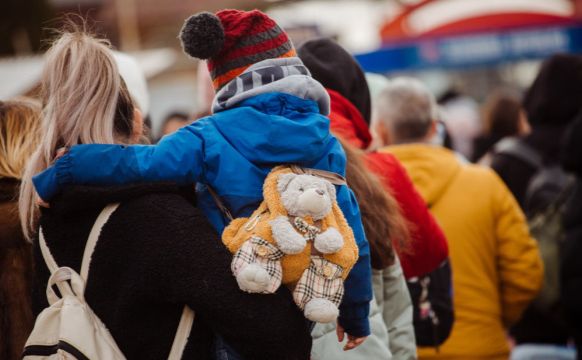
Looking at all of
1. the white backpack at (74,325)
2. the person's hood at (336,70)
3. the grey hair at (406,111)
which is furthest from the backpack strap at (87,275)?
the grey hair at (406,111)

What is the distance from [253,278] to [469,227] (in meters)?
2.25

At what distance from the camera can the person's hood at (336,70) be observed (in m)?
3.30

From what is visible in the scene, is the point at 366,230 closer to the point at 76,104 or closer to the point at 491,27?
the point at 76,104

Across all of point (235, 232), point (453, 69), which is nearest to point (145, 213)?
point (235, 232)

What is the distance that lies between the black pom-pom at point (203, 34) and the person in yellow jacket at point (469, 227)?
192 centimetres

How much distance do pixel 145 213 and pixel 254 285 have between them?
356mm

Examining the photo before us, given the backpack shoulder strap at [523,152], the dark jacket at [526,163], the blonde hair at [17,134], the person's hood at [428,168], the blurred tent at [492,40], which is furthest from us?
the blurred tent at [492,40]

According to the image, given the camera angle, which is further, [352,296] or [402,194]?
[402,194]

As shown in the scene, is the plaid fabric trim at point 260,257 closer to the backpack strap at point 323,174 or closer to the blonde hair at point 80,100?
the backpack strap at point 323,174

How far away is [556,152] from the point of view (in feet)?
18.5

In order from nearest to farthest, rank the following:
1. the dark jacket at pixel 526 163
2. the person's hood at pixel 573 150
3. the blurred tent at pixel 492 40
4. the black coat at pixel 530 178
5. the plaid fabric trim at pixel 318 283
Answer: the plaid fabric trim at pixel 318 283, the person's hood at pixel 573 150, the black coat at pixel 530 178, the dark jacket at pixel 526 163, the blurred tent at pixel 492 40

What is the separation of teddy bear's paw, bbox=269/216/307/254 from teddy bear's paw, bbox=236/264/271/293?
8cm

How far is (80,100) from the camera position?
236cm

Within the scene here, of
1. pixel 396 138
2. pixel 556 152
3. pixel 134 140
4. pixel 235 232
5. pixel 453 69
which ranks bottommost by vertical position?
pixel 453 69
